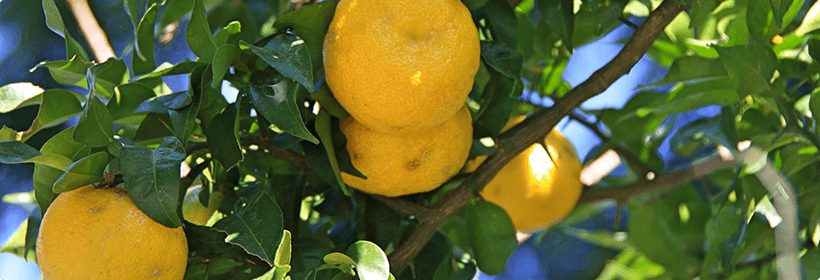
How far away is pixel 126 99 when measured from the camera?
0.64 metres

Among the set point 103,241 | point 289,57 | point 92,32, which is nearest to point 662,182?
point 289,57

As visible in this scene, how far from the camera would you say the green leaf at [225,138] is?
0.58 metres

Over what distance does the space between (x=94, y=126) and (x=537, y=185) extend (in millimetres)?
587

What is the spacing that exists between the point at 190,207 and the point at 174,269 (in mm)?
146

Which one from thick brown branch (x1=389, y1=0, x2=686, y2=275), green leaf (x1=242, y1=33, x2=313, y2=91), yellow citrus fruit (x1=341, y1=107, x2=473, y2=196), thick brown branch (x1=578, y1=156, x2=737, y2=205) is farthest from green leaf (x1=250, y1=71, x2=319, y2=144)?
thick brown branch (x1=578, y1=156, x2=737, y2=205)

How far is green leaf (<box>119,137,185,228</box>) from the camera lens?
1.78 feet

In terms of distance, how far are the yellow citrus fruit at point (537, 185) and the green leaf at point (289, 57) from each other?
442mm

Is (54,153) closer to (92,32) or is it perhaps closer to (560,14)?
(92,32)

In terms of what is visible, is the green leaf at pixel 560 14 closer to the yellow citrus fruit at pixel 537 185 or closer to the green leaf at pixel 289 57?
the yellow citrus fruit at pixel 537 185

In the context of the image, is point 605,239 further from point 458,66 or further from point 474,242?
point 458,66

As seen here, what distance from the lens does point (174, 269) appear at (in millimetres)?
607

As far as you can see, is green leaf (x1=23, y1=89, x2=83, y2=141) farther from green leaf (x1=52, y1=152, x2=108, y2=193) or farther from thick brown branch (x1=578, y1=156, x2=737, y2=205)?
thick brown branch (x1=578, y1=156, x2=737, y2=205)

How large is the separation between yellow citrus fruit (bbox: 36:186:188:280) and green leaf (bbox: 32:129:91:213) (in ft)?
0.11

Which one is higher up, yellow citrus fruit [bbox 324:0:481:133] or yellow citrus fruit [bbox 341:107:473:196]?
yellow citrus fruit [bbox 324:0:481:133]
